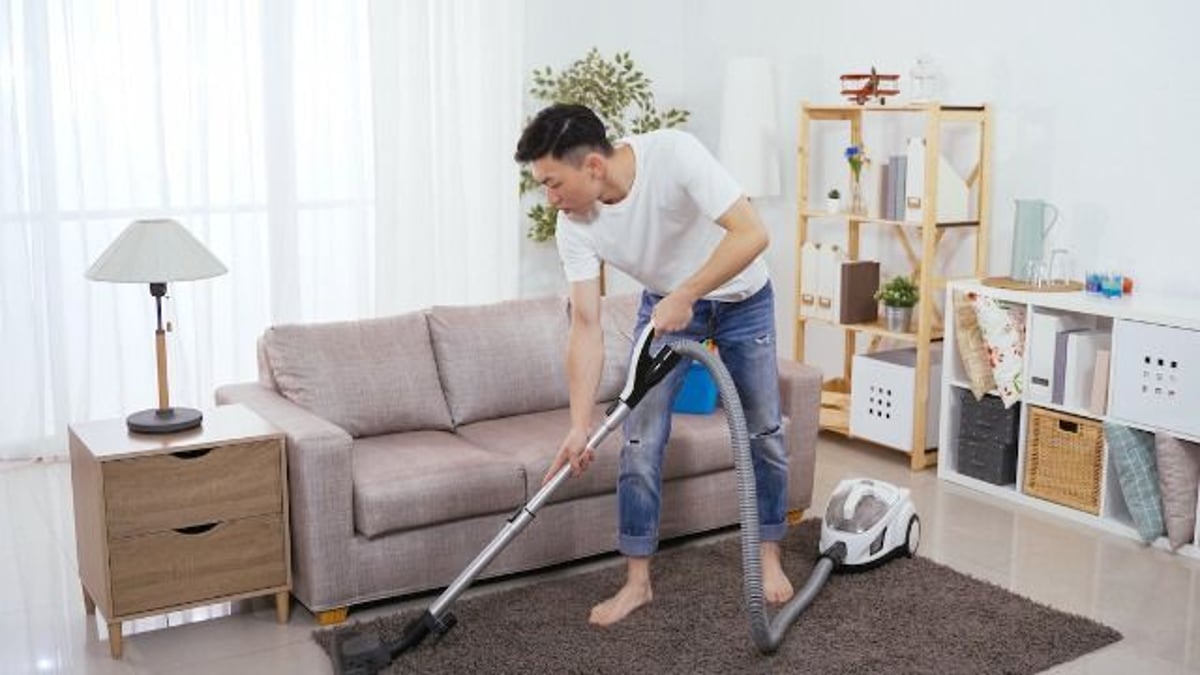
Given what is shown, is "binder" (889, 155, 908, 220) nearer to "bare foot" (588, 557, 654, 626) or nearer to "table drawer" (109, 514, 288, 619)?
"bare foot" (588, 557, 654, 626)

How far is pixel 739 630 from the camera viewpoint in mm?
3170

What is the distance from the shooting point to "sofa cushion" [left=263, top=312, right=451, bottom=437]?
11.8 feet

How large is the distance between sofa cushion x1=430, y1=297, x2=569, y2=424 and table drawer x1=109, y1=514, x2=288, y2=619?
2.56 ft

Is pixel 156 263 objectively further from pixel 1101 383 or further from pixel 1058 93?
pixel 1058 93

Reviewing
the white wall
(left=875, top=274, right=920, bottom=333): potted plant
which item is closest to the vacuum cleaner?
(left=875, top=274, right=920, bottom=333): potted plant

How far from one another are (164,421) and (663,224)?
4.21 feet

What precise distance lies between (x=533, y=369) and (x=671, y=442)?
511 mm

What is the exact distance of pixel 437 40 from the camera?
17.8 feet

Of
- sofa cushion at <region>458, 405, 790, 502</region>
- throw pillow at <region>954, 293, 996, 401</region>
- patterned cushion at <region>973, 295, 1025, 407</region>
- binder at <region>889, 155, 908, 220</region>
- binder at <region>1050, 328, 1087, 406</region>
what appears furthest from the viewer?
binder at <region>889, 155, 908, 220</region>

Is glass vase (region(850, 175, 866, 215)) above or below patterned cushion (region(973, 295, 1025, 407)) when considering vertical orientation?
above

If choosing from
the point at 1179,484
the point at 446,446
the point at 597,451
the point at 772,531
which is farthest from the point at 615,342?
the point at 1179,484

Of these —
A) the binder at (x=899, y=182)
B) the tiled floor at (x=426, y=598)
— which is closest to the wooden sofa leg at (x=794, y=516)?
the tiled floor at (x=426, y=598)

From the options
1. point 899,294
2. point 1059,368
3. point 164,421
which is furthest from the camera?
point 899,294

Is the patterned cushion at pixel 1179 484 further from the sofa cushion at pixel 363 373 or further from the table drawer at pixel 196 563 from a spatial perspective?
the table drawer at pixel 196 563
